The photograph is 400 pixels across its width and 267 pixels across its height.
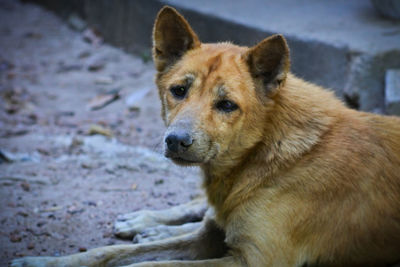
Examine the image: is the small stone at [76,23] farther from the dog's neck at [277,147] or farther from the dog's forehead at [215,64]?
the dog's neck at [277,147]

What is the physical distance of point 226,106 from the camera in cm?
360

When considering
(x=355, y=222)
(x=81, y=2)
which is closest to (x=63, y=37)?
(x=81, y=2)

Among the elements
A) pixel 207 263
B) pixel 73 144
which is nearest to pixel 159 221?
pixel 207 263

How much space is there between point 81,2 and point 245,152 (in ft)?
25.8

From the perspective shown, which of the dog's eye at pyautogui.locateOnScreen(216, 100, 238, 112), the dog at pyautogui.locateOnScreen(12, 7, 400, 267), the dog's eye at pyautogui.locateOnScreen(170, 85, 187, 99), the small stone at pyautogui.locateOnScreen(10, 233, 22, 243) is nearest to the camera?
the dog at pyautogui.locateOnScreen(12, 7, 400, 267)

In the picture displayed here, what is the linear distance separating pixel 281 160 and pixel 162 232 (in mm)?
1455

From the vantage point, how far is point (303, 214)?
11.6 ft

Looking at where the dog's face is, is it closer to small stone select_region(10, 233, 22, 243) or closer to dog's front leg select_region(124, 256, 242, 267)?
dog's front leg select_region(124, 256, 242, 267)

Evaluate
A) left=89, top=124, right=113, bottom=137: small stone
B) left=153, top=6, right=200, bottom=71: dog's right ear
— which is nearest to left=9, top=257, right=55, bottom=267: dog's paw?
left=153, top=6, right=200, bottom=71: dog's right ear

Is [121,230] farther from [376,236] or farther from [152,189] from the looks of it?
[376,236]

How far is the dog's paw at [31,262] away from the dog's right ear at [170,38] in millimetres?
1740

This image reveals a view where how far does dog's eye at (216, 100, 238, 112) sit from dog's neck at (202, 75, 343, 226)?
11.1 inches

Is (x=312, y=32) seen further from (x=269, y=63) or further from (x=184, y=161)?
(x=184, y=161)

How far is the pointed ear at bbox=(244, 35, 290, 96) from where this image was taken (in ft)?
11.6
